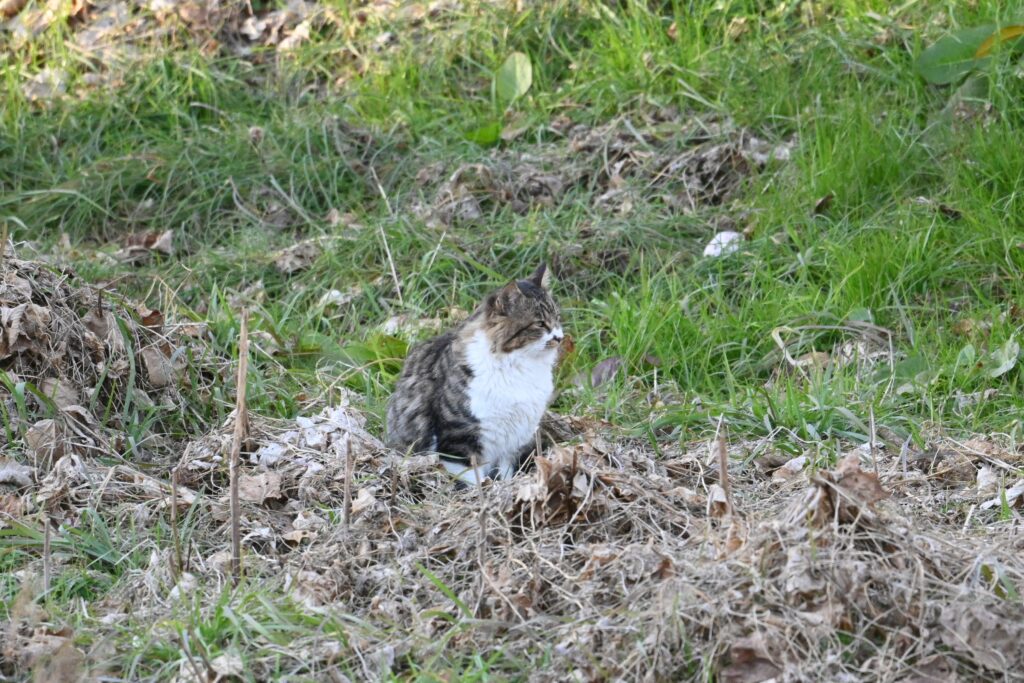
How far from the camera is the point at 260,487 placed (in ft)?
13.4

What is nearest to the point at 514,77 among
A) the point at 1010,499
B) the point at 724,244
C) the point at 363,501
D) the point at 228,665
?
the point at 724,244

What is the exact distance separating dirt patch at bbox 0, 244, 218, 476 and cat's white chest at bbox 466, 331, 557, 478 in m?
1.05

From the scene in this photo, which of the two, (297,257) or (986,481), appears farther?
(297,257)

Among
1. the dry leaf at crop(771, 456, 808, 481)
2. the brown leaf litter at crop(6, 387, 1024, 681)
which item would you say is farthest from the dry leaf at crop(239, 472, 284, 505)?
→ the dry leaf at crop(771, 456, 808, 481)

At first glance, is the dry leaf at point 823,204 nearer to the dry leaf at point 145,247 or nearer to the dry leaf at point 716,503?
the dry leaf at point 716,503

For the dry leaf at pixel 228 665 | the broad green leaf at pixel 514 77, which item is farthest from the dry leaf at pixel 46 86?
the dry leaf at pixel 228 665

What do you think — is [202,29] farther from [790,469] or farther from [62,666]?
[62,666]

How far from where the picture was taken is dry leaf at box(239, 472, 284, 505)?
4.02 metres

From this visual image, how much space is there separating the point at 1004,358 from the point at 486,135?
2956 millimetres

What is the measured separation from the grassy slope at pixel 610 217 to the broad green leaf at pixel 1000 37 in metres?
0.12

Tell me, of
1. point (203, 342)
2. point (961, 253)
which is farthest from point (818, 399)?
point (203, 342)

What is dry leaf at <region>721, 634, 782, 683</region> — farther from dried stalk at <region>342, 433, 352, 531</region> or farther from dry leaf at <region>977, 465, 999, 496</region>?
dry leaf at <region>977, 465, 999, 496</region>

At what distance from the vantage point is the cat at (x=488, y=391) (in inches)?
181

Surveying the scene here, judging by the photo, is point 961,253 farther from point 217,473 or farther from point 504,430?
point 217,473
